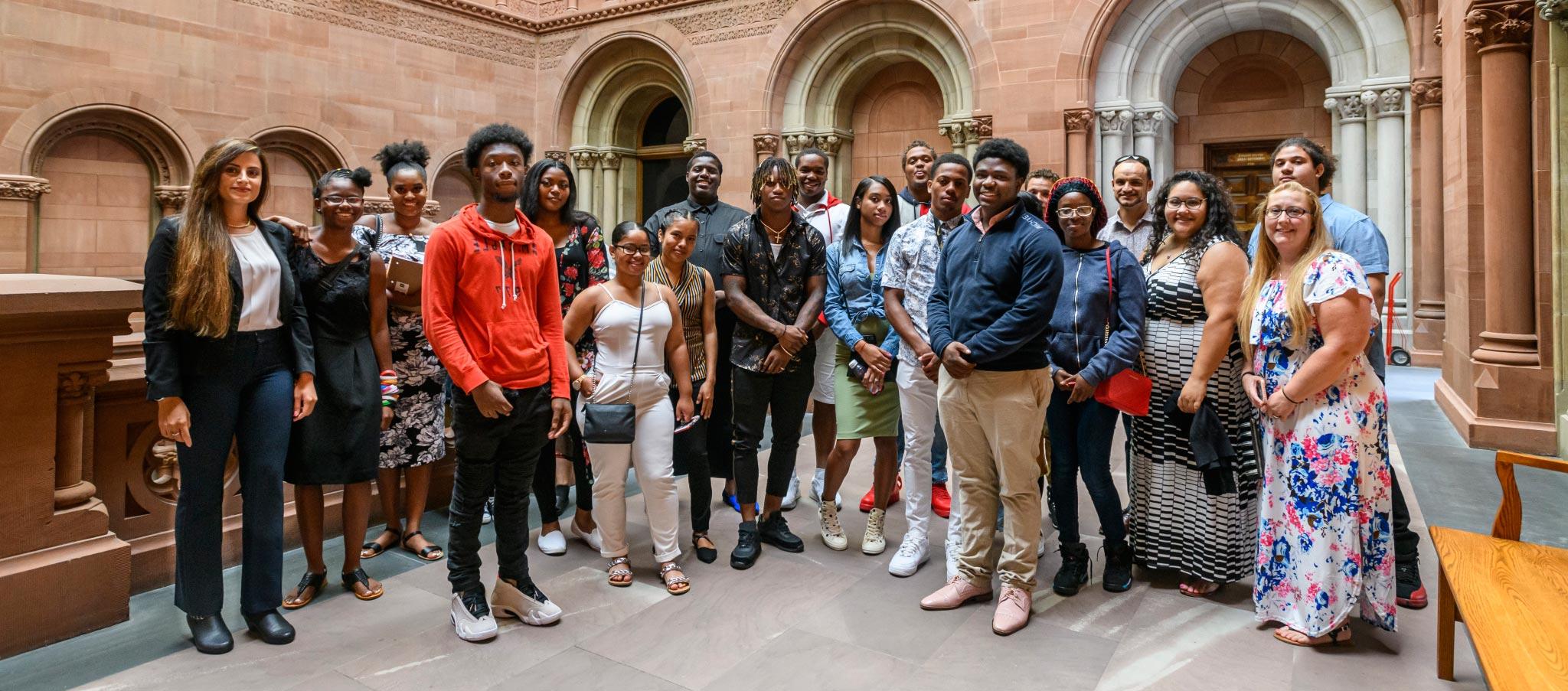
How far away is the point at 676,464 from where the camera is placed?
4250 mm

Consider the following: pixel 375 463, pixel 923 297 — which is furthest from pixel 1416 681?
pixel 375 463

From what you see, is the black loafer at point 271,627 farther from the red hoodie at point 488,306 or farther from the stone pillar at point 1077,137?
the stone pillar at point 1077,137

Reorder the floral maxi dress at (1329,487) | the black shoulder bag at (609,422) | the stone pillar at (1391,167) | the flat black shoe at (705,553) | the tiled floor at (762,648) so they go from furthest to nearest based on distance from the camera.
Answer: the stone pillar at (1391,167) < the flat black shoe at (705,553) < the black shoulder bag at (609,422) < the floral maxi dress at (1329,487) < the tiled floor at (762,648)

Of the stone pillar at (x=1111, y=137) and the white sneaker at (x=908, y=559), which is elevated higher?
the stone pillar at (x=1111, y=137)

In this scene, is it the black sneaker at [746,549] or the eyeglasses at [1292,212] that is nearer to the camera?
the eyeglasses at [1292,212]

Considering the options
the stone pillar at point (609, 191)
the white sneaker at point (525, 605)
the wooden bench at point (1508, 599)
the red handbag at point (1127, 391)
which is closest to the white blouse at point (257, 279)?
the white sneaker at point (525, 605)

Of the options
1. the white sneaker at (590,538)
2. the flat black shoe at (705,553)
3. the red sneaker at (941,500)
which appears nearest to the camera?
the flat black shoe at (705,553)

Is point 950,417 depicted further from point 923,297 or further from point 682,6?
point 682,6

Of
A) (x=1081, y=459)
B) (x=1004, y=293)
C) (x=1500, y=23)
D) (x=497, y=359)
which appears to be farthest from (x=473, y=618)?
(x=1500, y=23)

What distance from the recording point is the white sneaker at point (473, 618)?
9.18ft

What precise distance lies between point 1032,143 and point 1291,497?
24.1 feet

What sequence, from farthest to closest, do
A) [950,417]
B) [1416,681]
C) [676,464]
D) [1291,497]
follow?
[676,464] < [950,417] < [1291,497] < [1416,681]

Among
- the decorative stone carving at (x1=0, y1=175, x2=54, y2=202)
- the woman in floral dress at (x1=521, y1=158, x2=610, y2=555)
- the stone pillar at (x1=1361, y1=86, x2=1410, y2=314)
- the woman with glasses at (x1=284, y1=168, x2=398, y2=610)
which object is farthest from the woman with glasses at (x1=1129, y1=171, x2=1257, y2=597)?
the decorative stone carving at (x1=0, y1=175, x2=54, y2=202)

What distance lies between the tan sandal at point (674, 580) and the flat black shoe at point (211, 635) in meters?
1.47
